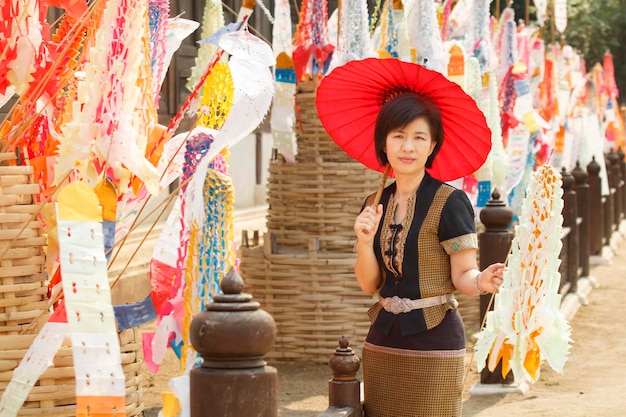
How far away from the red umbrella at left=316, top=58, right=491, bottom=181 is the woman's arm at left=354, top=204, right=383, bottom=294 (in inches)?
9.7

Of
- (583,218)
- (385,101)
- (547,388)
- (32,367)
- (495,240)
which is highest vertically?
(385,101)

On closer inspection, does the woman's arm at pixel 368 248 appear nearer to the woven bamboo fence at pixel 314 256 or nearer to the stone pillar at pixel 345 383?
the stone pillar at pixel 345 383

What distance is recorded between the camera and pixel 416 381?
292 centimetres

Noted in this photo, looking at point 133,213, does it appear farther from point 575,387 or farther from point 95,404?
point 575,387

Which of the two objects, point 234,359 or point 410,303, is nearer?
point 234,359

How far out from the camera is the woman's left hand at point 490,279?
284cm

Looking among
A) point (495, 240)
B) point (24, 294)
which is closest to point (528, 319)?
point (24, 294)

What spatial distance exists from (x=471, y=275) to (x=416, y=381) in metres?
0.30

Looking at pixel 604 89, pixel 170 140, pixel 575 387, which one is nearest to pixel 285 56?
pixel 575 387

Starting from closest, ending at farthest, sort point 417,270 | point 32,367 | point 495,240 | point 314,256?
point 32,367 < point 417,270 < point 495,240 < point 314,256

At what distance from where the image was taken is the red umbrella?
2961 mm

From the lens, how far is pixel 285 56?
225 inches

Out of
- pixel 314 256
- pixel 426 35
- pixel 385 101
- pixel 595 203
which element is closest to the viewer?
pixel 385 101

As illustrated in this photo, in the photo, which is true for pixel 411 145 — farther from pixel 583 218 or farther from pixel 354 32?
pixel 583 218
